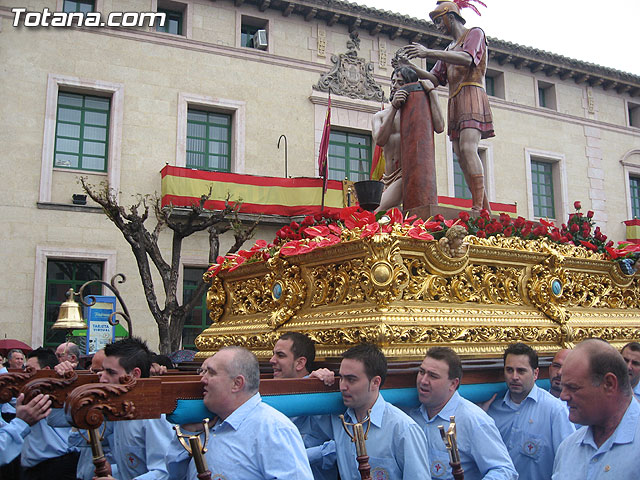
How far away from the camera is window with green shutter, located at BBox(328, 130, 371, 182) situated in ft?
65.5

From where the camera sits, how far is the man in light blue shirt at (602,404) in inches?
99.5

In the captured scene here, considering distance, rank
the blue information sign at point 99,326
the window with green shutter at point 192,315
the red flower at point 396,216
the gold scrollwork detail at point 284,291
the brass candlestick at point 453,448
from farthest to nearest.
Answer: the window with green shutter at point 192,315, the blue information sign at point 99,326, the gold scrollwork detail at point 284,291, the red flower at point 396,216, the brass candlestick at point 453,448

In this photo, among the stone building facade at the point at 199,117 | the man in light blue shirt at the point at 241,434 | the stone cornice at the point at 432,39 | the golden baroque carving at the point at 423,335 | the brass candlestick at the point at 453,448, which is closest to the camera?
the man in light blue shirt at the point at 241,434

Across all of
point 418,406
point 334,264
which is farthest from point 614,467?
point 334,264

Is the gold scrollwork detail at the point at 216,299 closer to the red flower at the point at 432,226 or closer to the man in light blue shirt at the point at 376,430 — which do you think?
the red flower at the point at 432,226

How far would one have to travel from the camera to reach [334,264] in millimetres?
5137

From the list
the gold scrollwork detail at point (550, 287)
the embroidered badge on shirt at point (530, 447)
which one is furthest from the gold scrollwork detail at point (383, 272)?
the gold scrollwork detail at point (550, 287)

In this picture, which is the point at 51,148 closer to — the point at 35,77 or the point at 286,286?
the point at 35,77

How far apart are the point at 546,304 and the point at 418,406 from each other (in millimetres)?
1992

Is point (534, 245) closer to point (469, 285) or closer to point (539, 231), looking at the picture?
point (539, 231)

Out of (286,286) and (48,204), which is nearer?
(286,286)

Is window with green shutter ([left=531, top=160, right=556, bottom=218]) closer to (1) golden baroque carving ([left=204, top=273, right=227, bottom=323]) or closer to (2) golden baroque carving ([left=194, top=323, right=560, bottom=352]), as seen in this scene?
(1) golden baroque carving ([left=204, top=273, right=227, bottom=323])

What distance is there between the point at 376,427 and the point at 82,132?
16.0m

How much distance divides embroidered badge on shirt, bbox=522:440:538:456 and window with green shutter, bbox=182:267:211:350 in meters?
14.1
